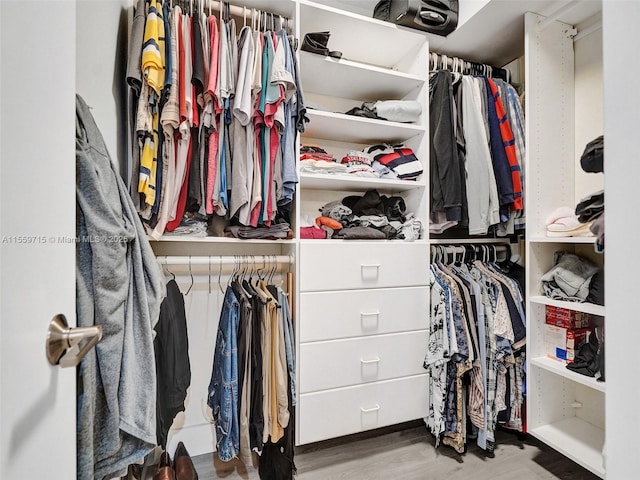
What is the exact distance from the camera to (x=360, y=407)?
4.93 ft

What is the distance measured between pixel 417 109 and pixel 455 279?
89 centimetres

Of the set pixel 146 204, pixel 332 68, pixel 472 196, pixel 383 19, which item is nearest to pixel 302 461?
pixel 146 204

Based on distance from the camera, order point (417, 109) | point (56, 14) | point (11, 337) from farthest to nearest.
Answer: point (417, 109), point (56, 14), point (11, 337)

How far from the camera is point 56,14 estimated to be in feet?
1.47

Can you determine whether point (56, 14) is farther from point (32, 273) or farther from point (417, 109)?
point (417, 109)

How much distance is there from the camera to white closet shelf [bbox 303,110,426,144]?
1559mm

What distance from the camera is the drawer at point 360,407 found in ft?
4.66

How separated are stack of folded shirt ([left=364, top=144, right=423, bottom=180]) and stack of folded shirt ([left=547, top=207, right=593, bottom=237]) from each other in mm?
626

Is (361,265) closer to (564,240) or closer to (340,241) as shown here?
(340,241)

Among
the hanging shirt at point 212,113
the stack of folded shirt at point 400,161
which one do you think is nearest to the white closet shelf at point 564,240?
the stack of folded shirt at point 400,161

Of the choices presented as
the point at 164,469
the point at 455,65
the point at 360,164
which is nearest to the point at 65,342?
the point at 164,469

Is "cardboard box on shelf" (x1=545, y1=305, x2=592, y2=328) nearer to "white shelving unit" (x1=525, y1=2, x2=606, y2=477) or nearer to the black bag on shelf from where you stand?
"white shelving unit" (x1=525, y1=2, x2=606, y2=477)

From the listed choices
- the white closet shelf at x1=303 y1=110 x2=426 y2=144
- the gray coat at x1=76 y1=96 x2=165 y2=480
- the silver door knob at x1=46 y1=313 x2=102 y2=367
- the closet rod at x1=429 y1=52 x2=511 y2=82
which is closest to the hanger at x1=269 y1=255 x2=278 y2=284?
the white closet shelf at x1=303 y1=110 x2=426 y2=144

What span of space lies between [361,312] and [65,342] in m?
1.22
